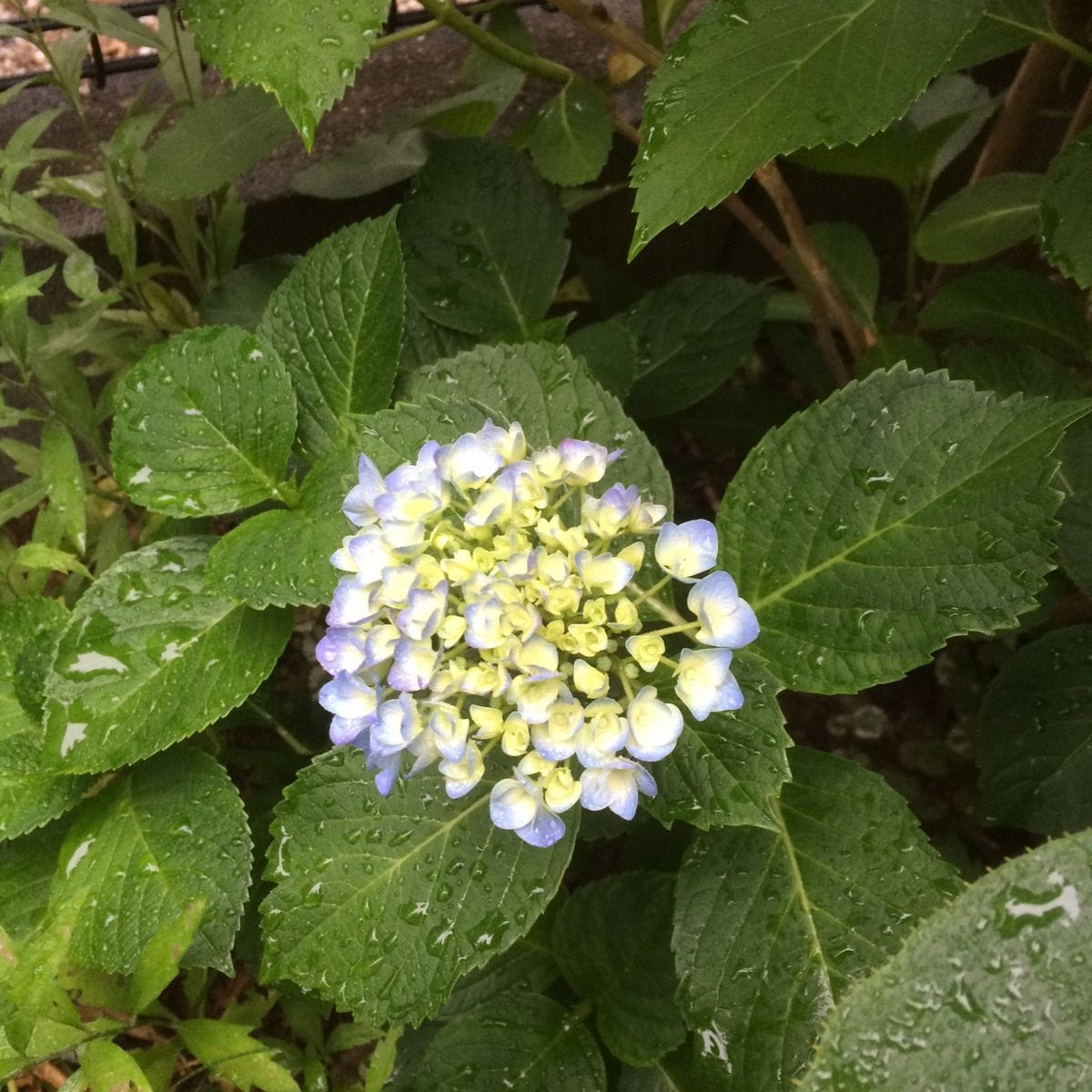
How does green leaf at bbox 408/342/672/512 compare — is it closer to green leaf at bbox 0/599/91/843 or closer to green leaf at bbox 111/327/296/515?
green leaf at bbox 111/327/296/515

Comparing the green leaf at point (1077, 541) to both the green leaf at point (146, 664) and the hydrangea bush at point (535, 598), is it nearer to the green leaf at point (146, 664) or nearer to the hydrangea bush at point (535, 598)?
the hydrangea bush at point (535, 598)

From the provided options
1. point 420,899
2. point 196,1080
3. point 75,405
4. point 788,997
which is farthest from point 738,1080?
point 75,405

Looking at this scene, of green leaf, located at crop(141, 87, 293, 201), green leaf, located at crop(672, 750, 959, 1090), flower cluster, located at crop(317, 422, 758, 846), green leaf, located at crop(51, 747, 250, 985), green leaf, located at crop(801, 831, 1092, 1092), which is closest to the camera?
green leaf, located at crop(801, 831, 1092, 1092)

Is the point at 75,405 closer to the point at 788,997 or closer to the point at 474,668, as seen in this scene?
the point at 474,668

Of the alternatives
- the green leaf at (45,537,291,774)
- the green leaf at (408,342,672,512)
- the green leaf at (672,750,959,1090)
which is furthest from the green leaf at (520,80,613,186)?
the green leaf at (672,750,959,1090)

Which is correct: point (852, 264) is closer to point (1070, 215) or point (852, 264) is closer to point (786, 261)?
point (786, 261)
